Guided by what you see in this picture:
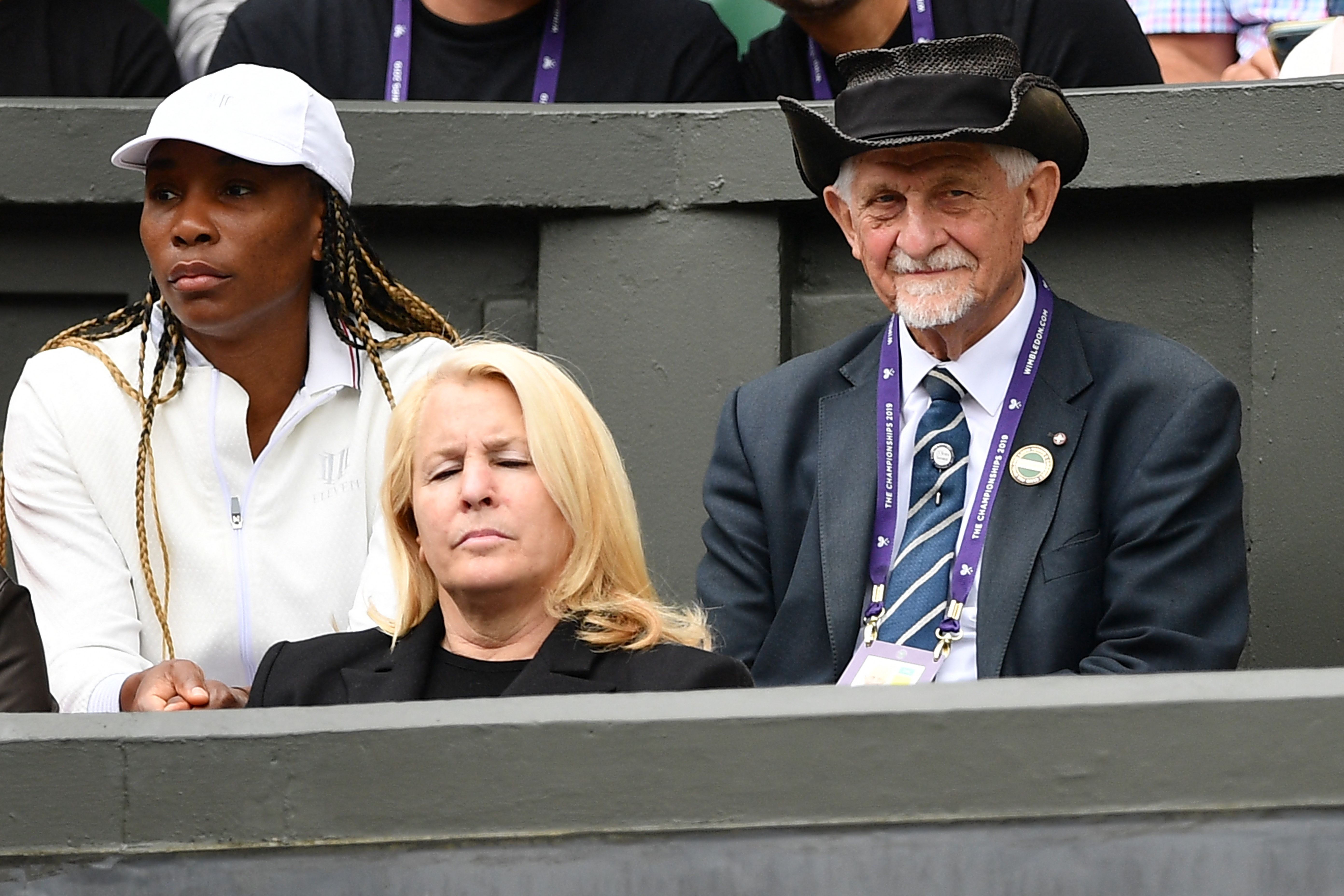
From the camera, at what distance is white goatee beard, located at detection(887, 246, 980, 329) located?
10.7 feet

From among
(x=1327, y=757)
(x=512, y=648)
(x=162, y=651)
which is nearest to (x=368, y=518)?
(x=162, y=651)

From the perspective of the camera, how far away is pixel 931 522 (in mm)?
3254

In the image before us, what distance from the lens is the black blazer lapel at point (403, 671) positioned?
2764 millimetres

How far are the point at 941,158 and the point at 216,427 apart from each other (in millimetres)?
1330

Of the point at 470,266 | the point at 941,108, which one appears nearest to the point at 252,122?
the point at 470,266

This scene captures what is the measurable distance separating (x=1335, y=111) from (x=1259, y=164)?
0.17 m

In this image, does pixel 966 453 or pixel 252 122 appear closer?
pixel 966 453

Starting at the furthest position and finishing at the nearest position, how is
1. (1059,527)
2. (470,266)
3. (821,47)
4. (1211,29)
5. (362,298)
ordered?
(1211,29) < (470,266) < (821,47) < (362,298) < (1059,527)

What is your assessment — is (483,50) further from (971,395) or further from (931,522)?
(931,522)

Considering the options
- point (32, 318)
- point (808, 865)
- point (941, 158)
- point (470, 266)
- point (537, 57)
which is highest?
point (537, 57)

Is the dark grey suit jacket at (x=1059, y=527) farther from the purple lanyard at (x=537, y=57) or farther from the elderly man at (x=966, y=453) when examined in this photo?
the purple lanyard at (x=537, y=57)

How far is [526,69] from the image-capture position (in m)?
4.27

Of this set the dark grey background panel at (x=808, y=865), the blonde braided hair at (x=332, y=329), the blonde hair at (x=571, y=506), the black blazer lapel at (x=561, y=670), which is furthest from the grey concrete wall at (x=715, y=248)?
the dark grey background panel at (x=808, y=865)

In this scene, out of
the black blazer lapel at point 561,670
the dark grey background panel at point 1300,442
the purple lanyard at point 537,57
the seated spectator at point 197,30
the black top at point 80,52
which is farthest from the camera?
the seated spectator at point 197,30
